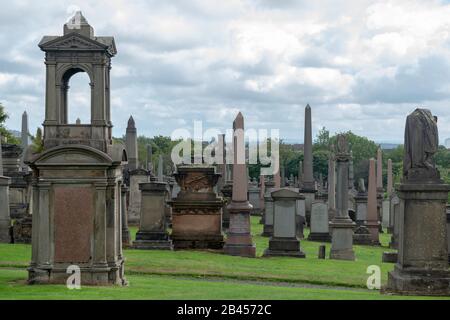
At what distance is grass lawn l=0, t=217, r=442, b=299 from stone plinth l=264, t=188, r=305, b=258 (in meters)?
0.54

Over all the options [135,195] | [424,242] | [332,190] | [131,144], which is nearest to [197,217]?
[135,195]

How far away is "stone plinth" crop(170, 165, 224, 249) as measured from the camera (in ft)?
82.3

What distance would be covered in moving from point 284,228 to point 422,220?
1102cm

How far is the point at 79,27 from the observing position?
14.9 meters

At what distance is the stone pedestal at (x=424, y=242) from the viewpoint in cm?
1348

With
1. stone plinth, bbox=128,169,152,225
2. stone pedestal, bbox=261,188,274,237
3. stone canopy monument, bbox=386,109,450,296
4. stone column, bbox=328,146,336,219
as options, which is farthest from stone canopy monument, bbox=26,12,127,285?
stone plinth, bbox=128,169,152,225

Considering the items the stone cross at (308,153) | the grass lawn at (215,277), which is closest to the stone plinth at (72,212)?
the grass lawn at (215,277)

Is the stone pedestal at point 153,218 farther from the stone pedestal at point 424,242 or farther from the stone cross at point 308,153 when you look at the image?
the stone cross at point 308,153

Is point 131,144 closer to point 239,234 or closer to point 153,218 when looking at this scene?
point 153,218

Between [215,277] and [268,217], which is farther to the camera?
[268,217]
